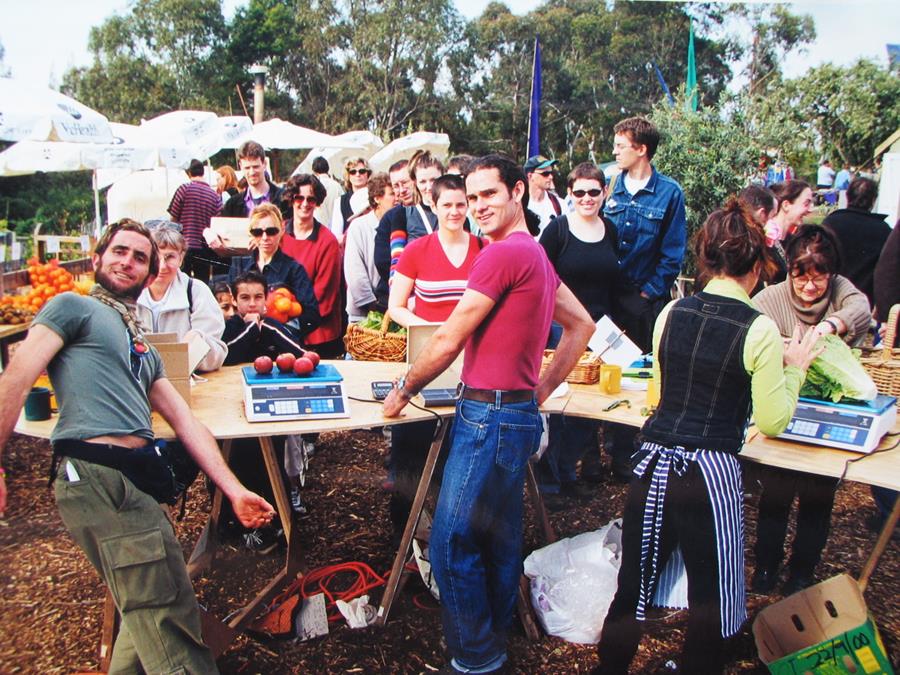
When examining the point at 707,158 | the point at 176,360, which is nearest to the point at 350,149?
the point at 707,158

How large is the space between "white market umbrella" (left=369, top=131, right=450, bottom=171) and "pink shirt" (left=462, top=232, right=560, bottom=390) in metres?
4.85

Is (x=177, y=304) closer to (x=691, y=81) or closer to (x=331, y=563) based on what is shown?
(x=331, y=563)

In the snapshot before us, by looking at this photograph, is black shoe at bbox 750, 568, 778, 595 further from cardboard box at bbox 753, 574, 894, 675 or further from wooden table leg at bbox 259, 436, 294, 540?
wooden table leg at bbox 259, 436, 294, 540

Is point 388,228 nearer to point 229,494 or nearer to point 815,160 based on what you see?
point 229,494

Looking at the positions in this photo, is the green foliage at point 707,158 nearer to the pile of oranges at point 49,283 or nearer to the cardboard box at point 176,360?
the pile of oranges at point 49,283

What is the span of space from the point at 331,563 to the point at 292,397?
118cm

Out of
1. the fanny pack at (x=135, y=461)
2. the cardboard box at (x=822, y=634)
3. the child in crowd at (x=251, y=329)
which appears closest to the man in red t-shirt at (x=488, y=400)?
the fanny pack at (x=135, y=461)

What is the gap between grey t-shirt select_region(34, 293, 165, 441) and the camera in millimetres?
2014

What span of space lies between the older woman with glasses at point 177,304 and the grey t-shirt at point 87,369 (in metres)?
1.03

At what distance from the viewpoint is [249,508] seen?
234 centimetres

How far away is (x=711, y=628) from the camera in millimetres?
2197

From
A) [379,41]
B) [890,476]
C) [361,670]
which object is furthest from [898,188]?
[361,670]

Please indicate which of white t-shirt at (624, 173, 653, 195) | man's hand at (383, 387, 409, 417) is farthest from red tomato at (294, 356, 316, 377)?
white t-shirt at (624, 173, 653, 195)

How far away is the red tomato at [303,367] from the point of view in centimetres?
275
